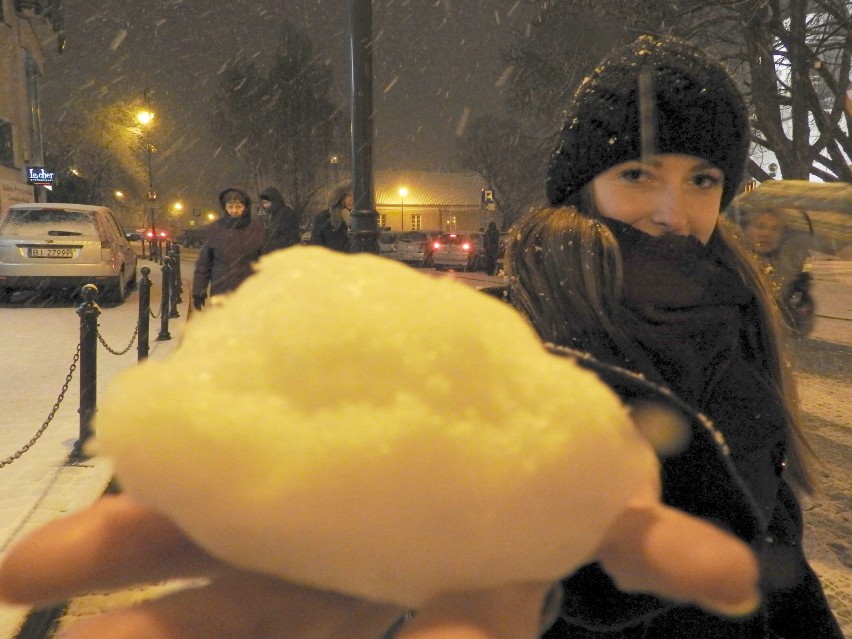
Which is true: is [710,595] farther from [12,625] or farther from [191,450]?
[12,625]

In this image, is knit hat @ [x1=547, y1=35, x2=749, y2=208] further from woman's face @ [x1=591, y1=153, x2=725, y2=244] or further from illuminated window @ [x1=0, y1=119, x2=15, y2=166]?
illuminated window @ [x1=0, y1=119, x2=15, y2=166]

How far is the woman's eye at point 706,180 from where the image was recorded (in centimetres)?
121

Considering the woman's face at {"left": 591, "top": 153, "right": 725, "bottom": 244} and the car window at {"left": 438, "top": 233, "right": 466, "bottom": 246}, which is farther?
the car window at {"left": 438, "top": 233, "right": 466, "bottom": 246}

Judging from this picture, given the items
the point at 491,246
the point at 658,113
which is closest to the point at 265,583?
the point at 658,113

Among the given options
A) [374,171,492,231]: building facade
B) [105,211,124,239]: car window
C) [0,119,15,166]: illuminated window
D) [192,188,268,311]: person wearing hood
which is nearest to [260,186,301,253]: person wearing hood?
[192,188,268,311]: person wearing hood

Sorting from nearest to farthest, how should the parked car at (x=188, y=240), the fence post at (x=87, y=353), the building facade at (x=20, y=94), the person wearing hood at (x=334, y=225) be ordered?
the fence post at (x=87, y=353) < the person wearing hood at (x=334, y=225) < the building facade at (x=20, y=94) < the parked car at (x=188, y=240)

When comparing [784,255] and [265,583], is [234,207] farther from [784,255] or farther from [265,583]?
[265,583]

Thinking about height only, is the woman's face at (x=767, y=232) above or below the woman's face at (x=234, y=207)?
below

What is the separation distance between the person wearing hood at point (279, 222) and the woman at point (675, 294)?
4.73 m

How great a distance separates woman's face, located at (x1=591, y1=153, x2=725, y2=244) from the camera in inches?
44.8

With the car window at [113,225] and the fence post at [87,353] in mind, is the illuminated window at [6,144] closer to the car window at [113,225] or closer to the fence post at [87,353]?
the car window at [113,225]

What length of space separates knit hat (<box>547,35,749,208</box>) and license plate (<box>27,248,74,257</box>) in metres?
12.2

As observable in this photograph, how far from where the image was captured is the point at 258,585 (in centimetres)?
54

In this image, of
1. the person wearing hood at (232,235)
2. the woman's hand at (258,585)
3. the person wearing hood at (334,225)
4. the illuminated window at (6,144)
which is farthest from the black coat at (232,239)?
the illuminated window at (6,144)
